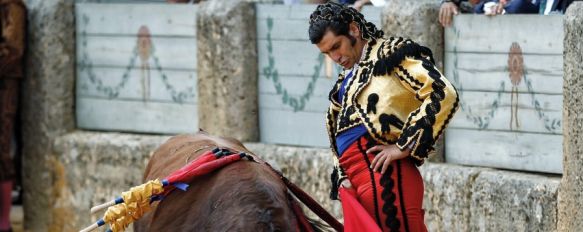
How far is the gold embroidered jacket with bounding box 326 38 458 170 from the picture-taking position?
18.8ft

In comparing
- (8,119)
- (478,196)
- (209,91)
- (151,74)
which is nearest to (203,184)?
(478,196)

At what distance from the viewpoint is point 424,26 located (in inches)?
335

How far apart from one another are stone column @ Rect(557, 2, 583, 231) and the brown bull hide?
63.5 inches

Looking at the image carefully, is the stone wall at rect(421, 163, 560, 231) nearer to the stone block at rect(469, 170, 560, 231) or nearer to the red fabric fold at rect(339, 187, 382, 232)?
the stone block at rect(469, 170, 560, 231)

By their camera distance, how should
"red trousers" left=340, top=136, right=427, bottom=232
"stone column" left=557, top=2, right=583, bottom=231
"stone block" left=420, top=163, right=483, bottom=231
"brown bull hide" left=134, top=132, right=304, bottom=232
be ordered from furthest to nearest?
"stone block" left=420, top=163, right=483, bottom=231
"stone column" left=557, top=2, right=583, bottom=231
"red trousers" left=340, top=136, right=427, bottom=232
"brown bull hide" left=134, top=132, right=304, bottom=232

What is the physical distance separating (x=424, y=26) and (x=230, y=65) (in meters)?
1.79

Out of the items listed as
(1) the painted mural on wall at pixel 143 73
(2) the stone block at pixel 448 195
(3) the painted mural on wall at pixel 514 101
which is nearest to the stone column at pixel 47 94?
(1) the painted mural on wall at pixel 143 73

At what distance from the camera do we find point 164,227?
20.4ft

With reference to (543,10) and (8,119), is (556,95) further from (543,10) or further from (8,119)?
(8,119)

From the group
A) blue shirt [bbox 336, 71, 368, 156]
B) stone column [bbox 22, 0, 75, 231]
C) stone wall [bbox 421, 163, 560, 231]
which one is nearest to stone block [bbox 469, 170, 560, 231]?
stone wall [bbox 421, 163, 560, 231]

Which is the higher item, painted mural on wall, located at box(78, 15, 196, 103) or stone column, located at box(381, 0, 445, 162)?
stone column, located at box(381, 0, 445, 162)

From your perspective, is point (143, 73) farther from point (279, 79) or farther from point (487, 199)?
point (487, 199)

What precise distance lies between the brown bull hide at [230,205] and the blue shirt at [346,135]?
0.92 feet

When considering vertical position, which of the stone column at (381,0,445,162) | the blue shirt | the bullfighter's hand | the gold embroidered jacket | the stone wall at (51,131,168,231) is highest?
the stone column at (381,0,445,162)
